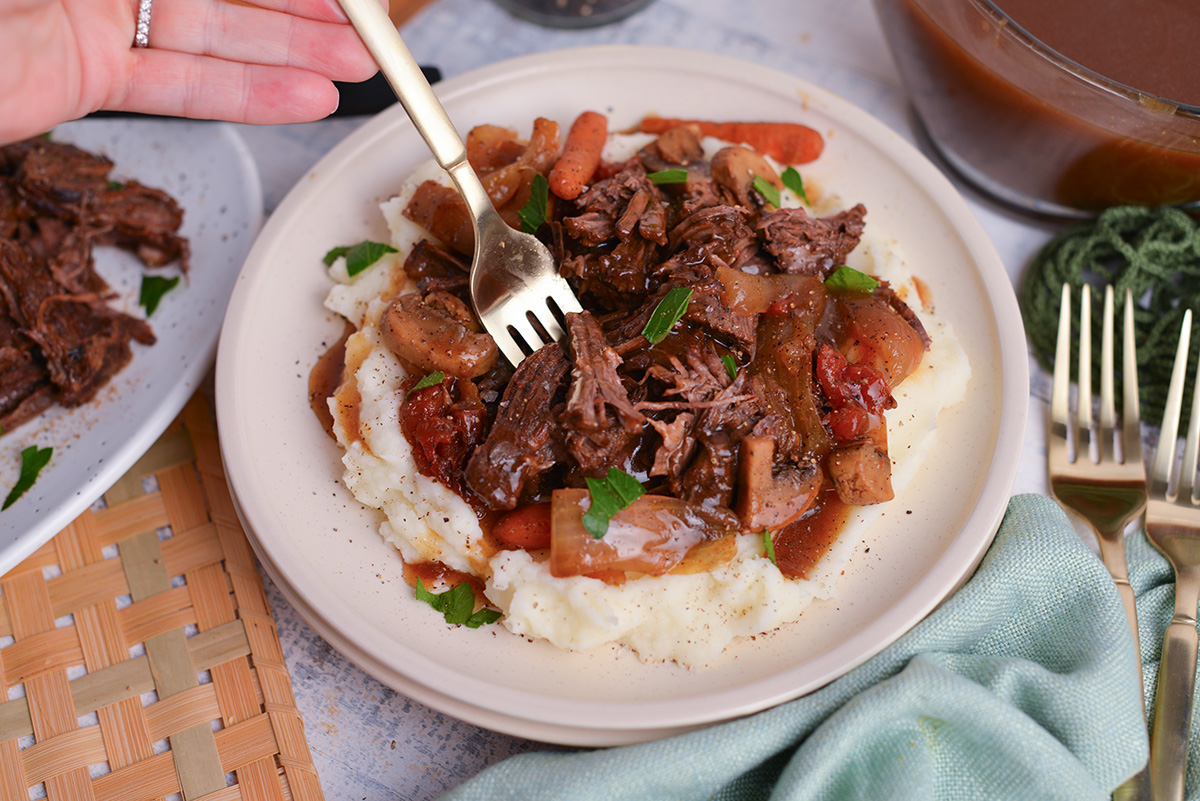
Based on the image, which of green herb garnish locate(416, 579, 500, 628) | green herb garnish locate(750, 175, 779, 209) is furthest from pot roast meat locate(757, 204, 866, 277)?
green herb garnish locate(416, 579, 500, 628)

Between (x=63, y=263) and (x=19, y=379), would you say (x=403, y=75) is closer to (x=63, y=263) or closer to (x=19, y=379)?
(x=63, y=263)

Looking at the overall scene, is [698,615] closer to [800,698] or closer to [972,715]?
[800,698]

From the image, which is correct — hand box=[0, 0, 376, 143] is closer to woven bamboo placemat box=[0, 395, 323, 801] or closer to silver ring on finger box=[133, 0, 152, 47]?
silver ring on finger box=[133, 0, 152, 47]

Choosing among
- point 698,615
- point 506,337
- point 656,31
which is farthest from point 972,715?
point 656,31

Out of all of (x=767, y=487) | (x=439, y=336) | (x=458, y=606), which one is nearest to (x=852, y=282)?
(x=767, y=487)

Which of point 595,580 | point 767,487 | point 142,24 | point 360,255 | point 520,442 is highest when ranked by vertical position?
point 142,24

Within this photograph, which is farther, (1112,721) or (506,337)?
(506,337)

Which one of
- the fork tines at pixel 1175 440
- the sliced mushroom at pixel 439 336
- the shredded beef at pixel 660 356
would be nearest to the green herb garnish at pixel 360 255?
the shredded beef at pixel 660 356
